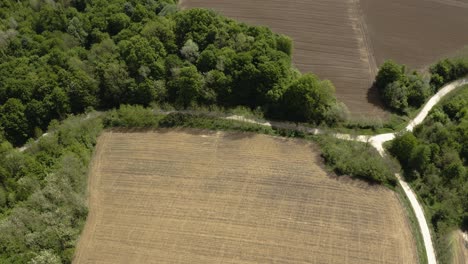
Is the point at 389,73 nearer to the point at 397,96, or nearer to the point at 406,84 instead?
the point at 406,84

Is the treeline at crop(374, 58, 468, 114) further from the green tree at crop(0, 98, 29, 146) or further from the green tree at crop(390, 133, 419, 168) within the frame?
the green tree at crop(0, 98, 29, 146)

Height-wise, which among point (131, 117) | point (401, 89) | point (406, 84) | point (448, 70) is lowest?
point (131, 117)

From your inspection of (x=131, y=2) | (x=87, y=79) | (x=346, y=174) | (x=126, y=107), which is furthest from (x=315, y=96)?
(x=131, y=2)

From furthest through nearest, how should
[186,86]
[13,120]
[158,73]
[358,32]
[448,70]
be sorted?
[358,32] → [448,70] → [158,73] → [186,86] → [13,120]

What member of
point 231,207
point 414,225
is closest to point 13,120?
point 231,207

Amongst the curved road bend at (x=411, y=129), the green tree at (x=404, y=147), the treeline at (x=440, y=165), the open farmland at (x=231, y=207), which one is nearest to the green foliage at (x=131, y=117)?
the open farmland at (x=231, y=207)

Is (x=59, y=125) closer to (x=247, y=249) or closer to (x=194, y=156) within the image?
(x=194, y=156)
